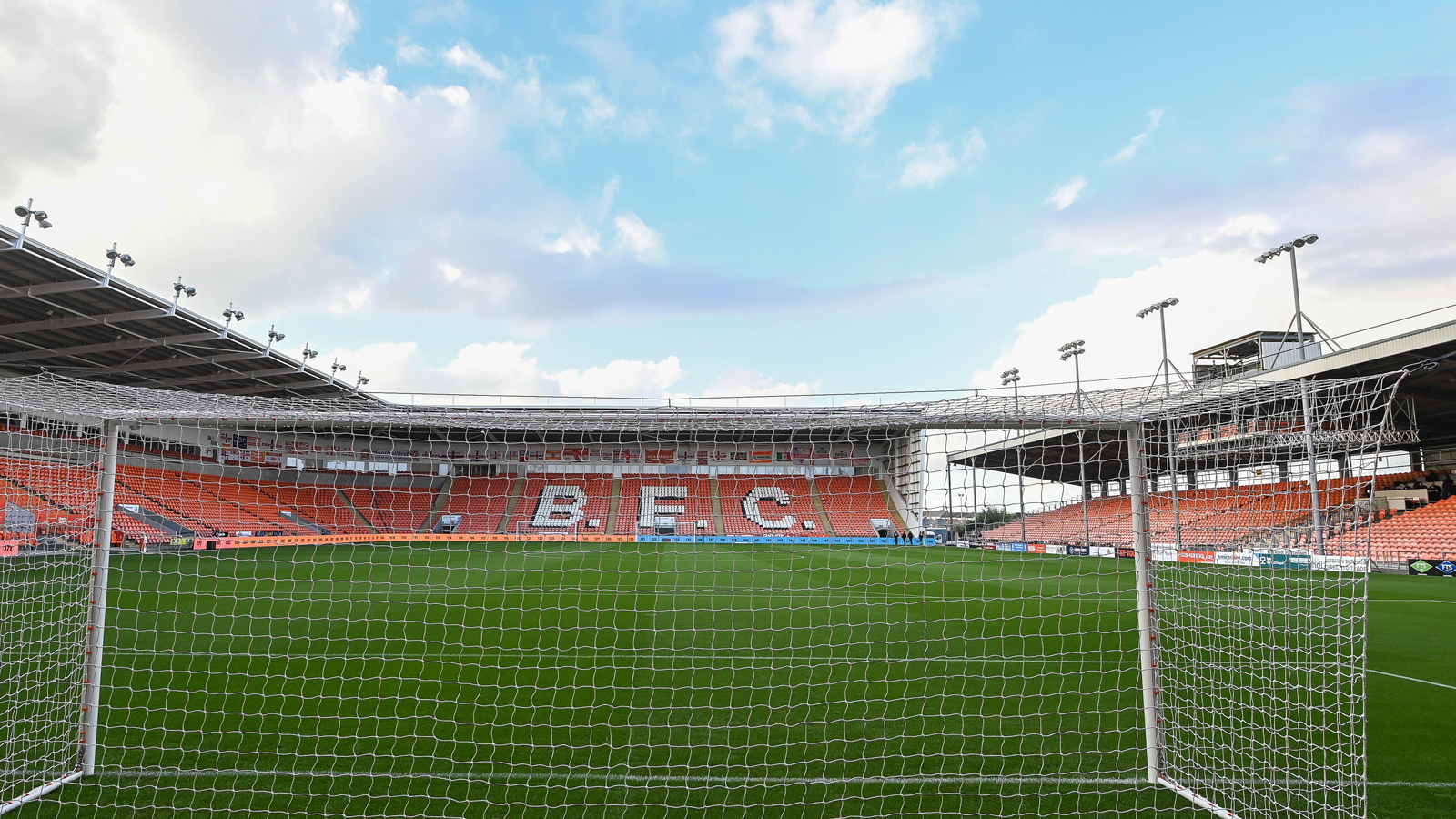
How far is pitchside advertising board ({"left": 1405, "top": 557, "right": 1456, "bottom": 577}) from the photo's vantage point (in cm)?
1605

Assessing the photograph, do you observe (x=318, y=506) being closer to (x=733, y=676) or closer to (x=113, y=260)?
(x=113, y=260)

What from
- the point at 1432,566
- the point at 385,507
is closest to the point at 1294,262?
the point at 1432,566

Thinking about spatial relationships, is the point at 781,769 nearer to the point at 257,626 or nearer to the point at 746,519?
the point at 257,626

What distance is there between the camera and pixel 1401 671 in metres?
6.34

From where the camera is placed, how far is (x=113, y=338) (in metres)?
18.5

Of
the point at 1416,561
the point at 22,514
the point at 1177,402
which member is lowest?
the point at 1416,561

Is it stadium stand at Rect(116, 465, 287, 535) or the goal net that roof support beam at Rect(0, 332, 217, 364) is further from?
the goal net

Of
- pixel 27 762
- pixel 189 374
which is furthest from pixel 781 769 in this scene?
pixel 189 374

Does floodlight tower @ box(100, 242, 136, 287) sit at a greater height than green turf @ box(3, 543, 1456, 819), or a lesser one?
greater

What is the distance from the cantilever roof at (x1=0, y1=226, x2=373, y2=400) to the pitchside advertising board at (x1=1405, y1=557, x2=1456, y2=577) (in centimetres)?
2500

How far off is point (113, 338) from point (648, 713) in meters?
20.7

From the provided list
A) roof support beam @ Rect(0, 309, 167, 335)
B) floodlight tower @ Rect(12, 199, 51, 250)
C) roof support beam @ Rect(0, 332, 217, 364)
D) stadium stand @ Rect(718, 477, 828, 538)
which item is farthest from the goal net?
stadium stand @ Rect(718, 477, 828, 538)

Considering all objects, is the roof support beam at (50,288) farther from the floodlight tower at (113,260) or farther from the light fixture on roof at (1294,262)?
the light fixture on roof at (1294,262)

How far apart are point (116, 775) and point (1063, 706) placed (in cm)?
591
